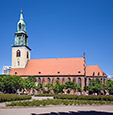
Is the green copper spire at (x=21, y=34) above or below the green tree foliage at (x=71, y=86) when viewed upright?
above

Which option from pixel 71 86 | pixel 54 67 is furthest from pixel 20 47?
pixel 71 86

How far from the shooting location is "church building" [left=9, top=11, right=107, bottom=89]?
200 feet

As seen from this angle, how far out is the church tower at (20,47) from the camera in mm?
66625

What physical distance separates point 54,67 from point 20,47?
1729 cm

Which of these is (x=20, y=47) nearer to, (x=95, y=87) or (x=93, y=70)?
(x=93, y=70)

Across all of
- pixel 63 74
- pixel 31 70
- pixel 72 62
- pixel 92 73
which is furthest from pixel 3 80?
pixel 92 73

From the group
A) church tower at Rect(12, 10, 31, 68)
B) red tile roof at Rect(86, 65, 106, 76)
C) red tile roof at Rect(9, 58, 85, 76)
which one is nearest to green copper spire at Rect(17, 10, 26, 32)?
church tower at Rect(12, 10, 31, 68)

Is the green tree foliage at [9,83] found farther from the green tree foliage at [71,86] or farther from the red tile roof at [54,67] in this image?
the green tree foliage at [71,86]

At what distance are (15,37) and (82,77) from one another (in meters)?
33.2

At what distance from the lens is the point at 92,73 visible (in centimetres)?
6128

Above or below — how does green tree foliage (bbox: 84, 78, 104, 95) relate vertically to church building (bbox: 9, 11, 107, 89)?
below

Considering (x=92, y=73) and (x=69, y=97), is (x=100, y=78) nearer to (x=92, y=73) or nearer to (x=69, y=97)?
(x=92, y=73)

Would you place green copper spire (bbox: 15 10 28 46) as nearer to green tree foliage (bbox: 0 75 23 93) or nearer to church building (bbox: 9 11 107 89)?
church building (bbox: 9 11 107 89)

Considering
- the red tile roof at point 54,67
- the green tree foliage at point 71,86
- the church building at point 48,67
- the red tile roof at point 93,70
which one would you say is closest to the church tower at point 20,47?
the church building at point 48,67
